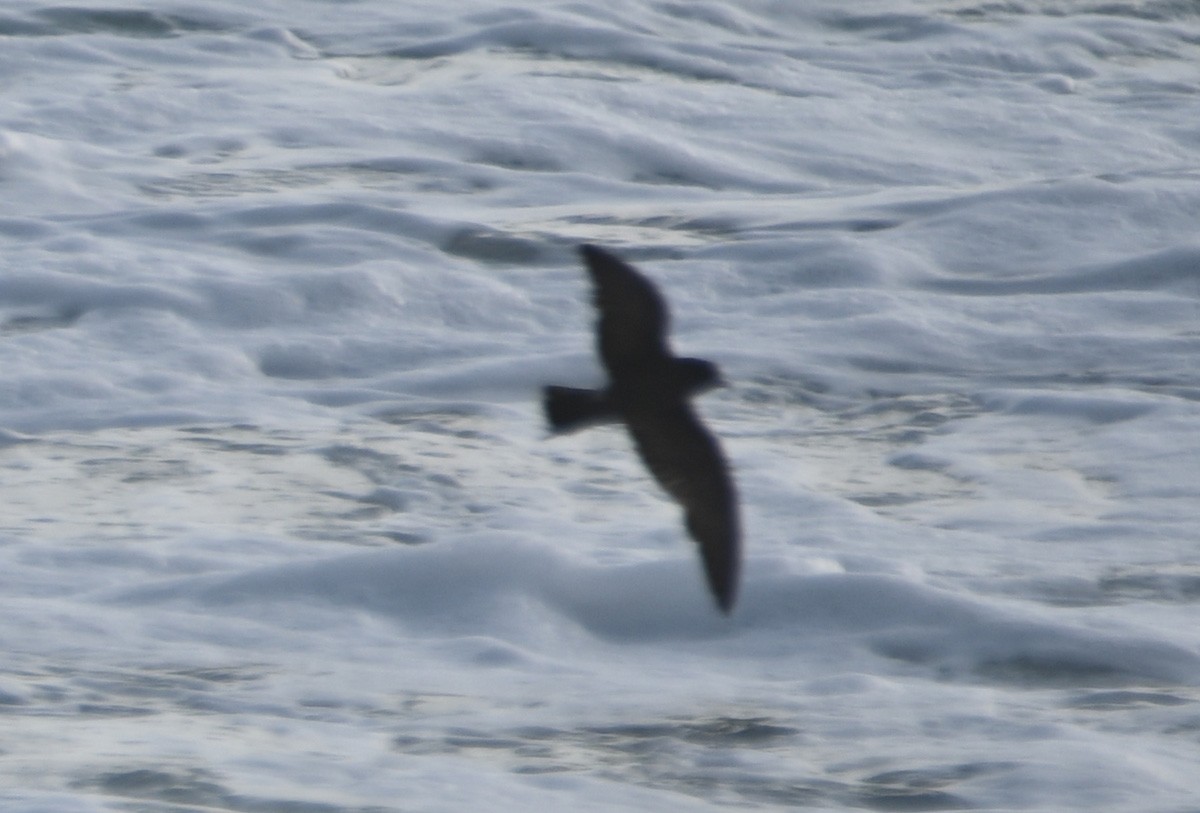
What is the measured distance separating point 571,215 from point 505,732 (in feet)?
12.9

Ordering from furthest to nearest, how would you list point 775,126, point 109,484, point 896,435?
point 775,126, point 896,435, point 109,484

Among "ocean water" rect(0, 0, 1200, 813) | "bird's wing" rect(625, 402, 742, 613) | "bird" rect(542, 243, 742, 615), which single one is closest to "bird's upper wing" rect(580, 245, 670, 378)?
"bird" rect(542, 243, 742, 615)

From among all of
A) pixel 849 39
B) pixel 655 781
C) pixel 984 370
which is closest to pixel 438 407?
pixel 984 370

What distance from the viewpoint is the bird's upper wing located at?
309 cm

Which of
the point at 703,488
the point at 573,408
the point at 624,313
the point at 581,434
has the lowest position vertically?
the point at 581,434

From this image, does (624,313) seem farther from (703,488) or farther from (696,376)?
(703,488)

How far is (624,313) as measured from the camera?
3.13 m

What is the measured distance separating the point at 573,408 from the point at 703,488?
0.96 ft

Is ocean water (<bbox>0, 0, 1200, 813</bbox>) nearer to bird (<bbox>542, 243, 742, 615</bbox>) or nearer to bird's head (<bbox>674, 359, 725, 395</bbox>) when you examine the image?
bird (<bbox>542, 243, 742, 615</bbox>)

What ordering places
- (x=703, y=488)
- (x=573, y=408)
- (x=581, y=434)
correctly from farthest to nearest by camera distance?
(x=581, y=434)
(x=703, y=488)
(x=573, y=408)

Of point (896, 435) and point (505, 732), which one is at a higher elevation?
point (896, 435)

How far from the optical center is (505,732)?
13.1 feet

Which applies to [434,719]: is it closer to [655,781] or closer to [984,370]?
[655,781]

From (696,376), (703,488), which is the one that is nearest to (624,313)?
(696,376)
